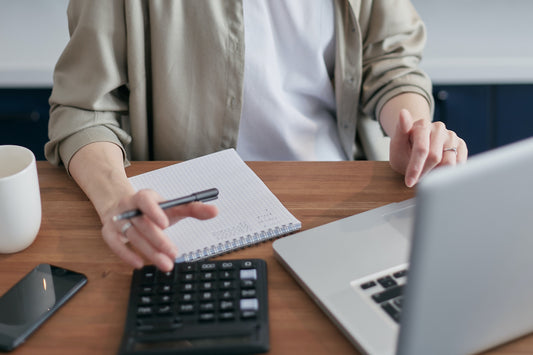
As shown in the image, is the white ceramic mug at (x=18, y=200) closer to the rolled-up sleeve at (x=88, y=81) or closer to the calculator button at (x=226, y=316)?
the rolled-up sleeve at (x=88, y=81)

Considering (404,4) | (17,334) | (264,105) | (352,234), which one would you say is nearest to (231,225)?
(352,234)

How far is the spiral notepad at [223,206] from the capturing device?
27.7 inches

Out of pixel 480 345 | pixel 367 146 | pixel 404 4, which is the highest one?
pixel 404 4

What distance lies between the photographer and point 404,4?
106cm

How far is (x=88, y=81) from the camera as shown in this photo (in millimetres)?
891

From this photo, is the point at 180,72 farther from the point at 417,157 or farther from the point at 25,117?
the point at 25,117

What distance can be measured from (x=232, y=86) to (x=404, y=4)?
14.0 inches

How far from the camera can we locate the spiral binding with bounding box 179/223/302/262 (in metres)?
0.69

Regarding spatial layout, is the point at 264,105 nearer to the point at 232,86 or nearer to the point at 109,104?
the point at 232,86

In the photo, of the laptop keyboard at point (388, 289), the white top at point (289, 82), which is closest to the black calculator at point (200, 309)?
the laptop keyboard at point (388, 289)

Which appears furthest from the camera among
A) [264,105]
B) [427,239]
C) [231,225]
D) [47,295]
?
[264,105]

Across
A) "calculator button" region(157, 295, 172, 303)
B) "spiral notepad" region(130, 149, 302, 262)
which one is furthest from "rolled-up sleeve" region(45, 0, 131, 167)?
"calculator button" region(157, 295, 172, 303)

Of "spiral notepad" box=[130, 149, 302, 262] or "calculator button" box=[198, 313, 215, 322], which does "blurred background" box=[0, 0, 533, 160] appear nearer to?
"spiral notepad" box=[130, 149, 302, 262]

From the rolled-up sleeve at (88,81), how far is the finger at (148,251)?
0.25 m
